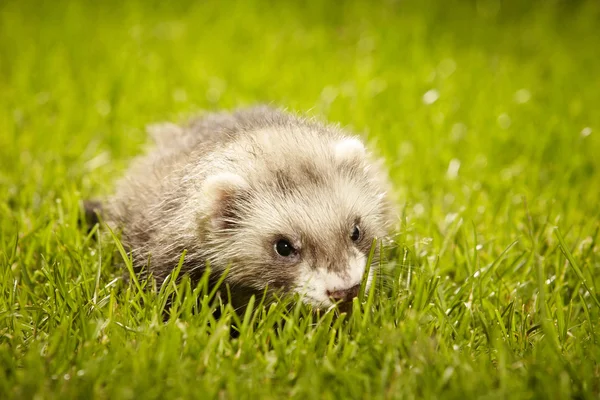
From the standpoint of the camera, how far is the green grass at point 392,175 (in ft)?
9.43

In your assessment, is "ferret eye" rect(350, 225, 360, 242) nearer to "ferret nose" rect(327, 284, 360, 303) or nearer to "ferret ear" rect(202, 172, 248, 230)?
"ferret nose" rect(327, 284, 360, 303)

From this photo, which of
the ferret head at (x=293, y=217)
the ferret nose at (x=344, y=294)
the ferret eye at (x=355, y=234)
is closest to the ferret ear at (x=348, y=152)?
the ferret head at (x=293, y=217)

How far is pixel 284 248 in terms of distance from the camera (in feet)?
11.2

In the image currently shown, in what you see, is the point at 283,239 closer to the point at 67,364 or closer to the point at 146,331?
the point at 146,331

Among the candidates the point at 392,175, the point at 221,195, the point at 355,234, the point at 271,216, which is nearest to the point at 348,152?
the point at 355,234

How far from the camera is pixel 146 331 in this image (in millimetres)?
3055

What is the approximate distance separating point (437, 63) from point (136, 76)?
11.8 feet

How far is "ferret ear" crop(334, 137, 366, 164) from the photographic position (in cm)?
366

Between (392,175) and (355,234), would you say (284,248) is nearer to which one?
(355,234)

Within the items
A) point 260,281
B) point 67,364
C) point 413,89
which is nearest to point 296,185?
point 260,281

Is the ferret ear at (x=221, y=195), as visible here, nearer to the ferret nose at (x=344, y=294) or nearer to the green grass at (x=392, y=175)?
the green grass at (x=392, y=175)

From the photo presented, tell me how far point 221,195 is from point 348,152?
762 millimetres

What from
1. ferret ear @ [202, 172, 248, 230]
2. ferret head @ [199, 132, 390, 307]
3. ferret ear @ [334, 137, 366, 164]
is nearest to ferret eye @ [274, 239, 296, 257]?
ferret head @ [199, 132, 390, 307]

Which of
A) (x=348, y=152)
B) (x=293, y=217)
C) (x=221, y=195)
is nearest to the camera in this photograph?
(x=293, y=217)
